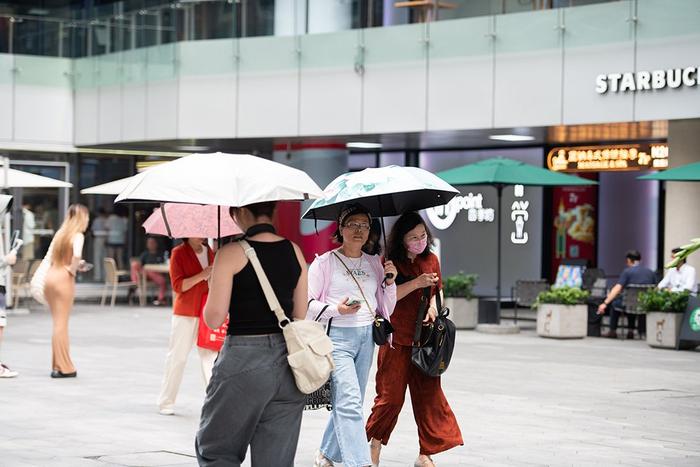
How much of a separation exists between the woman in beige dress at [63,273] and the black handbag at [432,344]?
19.8 ft

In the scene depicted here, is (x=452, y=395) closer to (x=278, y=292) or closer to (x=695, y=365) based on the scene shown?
(x=695, y=365)

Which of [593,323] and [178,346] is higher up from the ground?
[178,346]

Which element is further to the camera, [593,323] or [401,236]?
[593,323]

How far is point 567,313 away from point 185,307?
33.1 feet

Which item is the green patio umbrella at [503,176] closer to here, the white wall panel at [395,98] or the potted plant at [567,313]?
the potted plant at [567,313]

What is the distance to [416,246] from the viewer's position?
8.12 metres

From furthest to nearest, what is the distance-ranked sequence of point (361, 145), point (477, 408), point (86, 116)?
point (86, 116)
point (361, 145)
point (477, 408)

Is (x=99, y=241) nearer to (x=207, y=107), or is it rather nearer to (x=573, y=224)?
(x=207, y=107)

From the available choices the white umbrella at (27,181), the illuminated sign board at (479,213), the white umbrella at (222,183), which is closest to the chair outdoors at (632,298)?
the illuminated sign board at (479,213)

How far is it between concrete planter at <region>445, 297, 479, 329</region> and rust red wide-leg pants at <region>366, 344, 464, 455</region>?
12933 mm

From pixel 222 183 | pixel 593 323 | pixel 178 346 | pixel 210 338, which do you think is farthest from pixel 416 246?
pixel 593 323

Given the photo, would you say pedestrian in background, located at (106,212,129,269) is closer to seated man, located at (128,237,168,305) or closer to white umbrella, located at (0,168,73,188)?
seated man, located at (128,237,168,305)

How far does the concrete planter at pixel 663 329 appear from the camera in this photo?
1817 cm

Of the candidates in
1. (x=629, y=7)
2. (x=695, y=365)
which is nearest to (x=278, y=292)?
(x=695, y=365)
